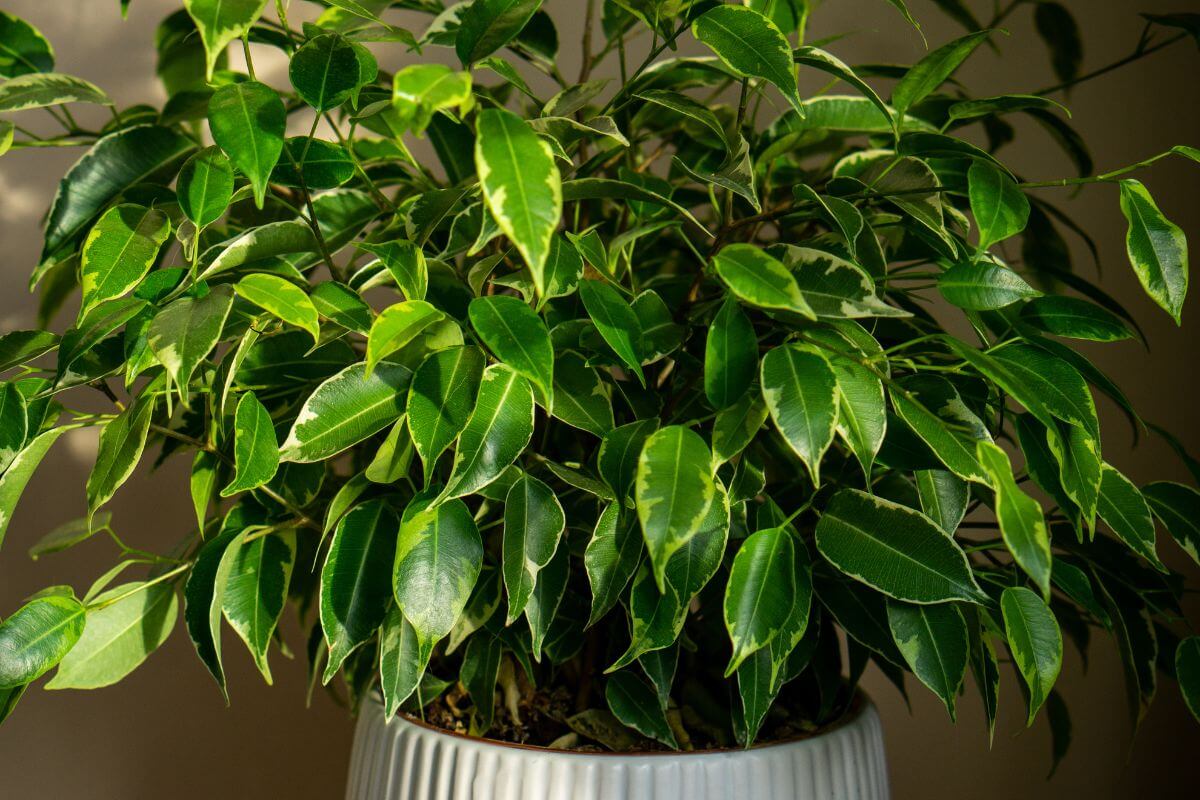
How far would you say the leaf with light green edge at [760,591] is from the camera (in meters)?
0.52

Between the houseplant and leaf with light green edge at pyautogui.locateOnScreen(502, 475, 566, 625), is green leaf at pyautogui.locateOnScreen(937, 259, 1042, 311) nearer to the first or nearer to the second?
the houseplant

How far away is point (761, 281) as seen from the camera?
49 centimetres

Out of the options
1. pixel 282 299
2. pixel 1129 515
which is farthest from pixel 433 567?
pixel 1129 515

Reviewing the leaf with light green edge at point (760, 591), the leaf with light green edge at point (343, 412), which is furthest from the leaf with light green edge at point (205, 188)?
the leaf with light green edge at point (760, 591)

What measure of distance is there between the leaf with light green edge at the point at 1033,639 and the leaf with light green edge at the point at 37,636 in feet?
1.70

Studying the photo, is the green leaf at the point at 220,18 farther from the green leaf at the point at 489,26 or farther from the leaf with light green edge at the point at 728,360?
the leaf with light green edge at the point at 728,360

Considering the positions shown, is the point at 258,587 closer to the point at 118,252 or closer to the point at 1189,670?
the point at 118,252

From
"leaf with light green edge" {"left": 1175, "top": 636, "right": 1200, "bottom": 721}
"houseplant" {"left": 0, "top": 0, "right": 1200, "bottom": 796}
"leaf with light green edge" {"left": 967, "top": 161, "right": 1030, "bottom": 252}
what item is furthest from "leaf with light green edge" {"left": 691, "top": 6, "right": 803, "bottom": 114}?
"leaf with light green edge" {"left": 1175, "top": 636, "right": 1200, "bottom": 721}

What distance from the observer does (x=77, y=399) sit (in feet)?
3.77

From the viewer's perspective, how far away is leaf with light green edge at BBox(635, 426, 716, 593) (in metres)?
0.47

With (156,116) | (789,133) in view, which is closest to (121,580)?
(156,116)

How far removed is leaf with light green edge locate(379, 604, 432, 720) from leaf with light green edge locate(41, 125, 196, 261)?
33 cm

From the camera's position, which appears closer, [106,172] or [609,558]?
[609,558]

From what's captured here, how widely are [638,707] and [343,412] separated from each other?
11.0 inches
